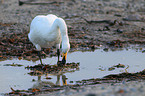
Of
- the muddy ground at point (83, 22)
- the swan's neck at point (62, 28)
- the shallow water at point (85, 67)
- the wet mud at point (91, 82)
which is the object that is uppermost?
the swan's neck at point (62, 28)

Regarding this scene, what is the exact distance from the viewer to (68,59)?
11594mm

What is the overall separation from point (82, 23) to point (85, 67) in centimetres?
605

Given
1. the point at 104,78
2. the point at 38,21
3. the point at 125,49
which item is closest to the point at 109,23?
the point at 125,49

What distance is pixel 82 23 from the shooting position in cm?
1650

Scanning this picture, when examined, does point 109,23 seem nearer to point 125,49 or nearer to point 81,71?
point 125,49

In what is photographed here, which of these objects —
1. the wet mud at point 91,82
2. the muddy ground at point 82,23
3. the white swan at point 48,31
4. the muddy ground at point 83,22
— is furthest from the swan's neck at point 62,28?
the muddy ground at point 83,22

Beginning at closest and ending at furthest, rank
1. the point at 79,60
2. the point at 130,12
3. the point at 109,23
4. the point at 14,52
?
the point at 79,60 < the point at 14,52 < the point at 109,23 < the point at 130,12

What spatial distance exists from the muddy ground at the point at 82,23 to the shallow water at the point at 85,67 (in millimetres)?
798

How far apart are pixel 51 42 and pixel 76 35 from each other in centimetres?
427

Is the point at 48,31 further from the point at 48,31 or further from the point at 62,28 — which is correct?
the point at 62,28

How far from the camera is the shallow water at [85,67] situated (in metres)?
9.40

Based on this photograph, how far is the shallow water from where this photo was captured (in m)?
9.40

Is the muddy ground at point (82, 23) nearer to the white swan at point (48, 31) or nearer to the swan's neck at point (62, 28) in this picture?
the white swan at point (48, 31)

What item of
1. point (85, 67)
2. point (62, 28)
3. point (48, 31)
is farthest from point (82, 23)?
point (62, 28)
